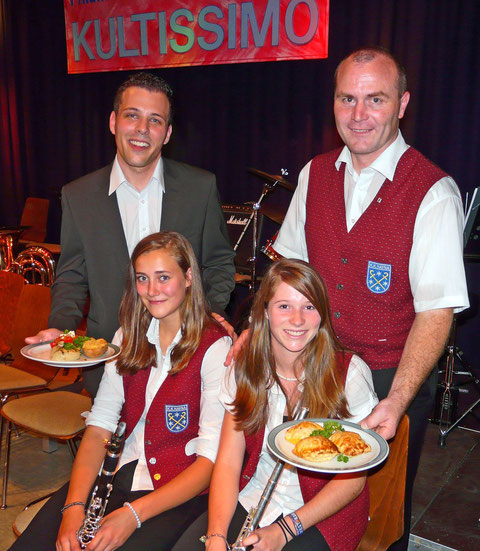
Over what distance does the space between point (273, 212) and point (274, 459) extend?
3716mm

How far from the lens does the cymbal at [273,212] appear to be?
5.36 meters

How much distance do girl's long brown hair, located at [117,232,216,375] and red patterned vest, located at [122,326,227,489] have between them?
0.05 metres

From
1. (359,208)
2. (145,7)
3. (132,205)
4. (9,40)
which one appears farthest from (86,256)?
(9,40)

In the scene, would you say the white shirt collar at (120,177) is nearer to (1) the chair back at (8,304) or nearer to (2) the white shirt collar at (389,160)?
(2) the white shirt collar at (389,160)

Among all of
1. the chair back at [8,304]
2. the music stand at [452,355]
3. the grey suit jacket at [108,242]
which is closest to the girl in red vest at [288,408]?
the grey suit jacket at [108,242]

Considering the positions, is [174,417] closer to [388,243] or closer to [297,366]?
[297,366]

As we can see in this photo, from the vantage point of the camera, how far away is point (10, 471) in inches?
148

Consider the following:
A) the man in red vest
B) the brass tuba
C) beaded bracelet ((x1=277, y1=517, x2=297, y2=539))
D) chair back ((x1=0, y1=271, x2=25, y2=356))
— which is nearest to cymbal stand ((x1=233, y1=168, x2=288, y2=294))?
the brass tuba

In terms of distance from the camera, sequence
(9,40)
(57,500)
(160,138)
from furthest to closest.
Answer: (9,40), (160,138), (57,500)

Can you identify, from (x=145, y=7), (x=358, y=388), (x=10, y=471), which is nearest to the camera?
(x=358, y=388)

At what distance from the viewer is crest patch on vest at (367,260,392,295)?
206 centimetres

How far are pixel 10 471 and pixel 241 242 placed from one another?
3.19 m

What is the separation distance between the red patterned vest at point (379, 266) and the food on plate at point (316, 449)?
64cm

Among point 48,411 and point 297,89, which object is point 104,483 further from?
point 297,89
